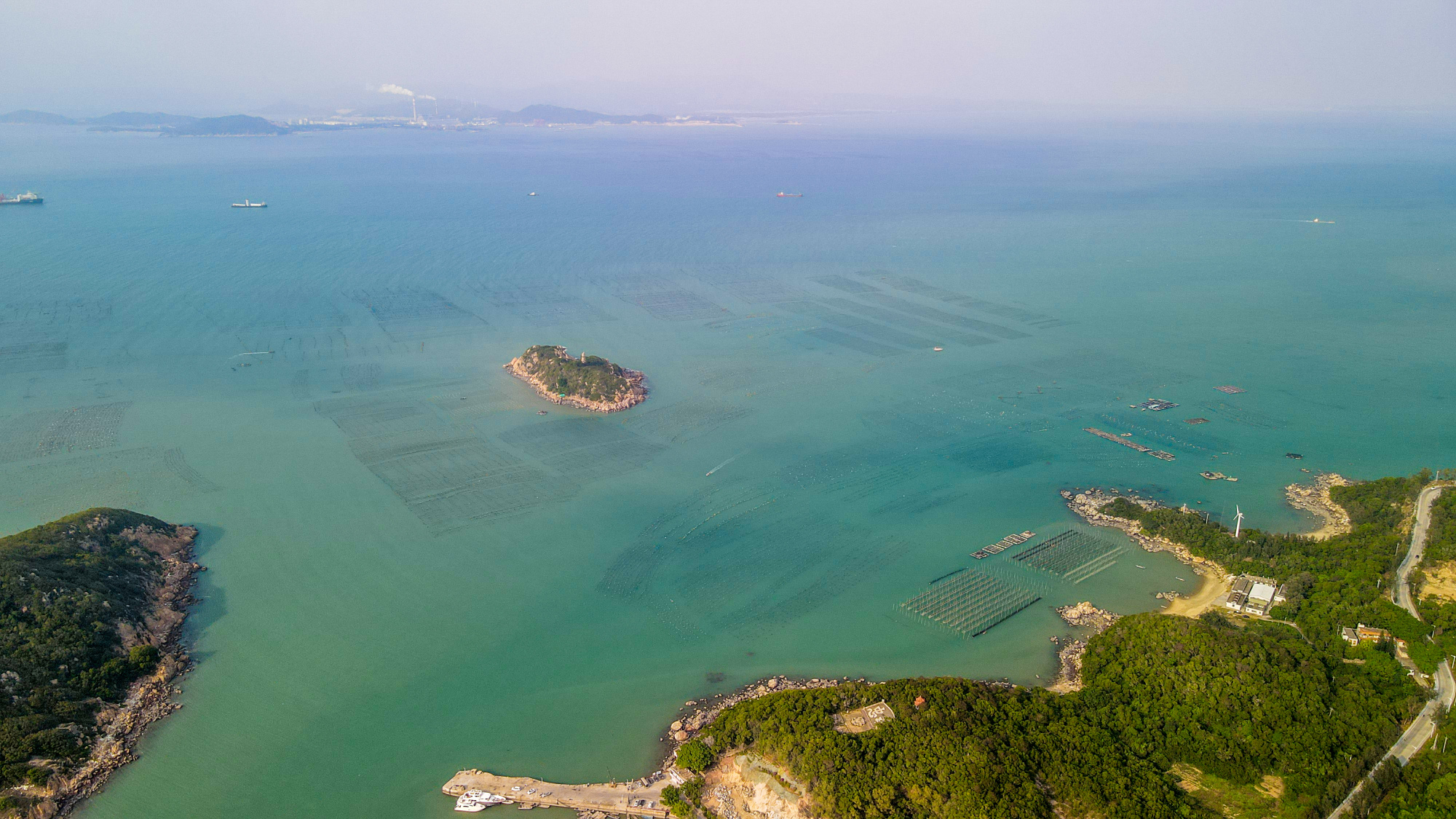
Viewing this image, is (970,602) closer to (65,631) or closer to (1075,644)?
(1075,644)

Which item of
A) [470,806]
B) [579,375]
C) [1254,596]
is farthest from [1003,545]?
[579,375]

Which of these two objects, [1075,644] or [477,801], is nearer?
[477,801]

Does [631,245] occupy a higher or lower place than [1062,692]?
higher

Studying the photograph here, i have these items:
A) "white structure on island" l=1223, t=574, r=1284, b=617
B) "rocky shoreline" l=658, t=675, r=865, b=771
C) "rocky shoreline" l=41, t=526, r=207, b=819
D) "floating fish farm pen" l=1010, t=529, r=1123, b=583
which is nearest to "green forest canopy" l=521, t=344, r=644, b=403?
"rocky shoreline" l=41, t=526, r=207, b=819

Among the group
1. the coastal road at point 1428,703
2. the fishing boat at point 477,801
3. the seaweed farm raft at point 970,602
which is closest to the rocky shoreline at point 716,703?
the fishing boat at point 477,801

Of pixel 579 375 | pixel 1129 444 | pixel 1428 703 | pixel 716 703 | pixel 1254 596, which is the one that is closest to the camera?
pixel 1428 703

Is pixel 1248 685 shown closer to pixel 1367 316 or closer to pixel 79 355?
pixel 1367 316

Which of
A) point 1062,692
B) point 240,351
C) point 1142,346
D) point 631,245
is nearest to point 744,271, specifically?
point 631,245
